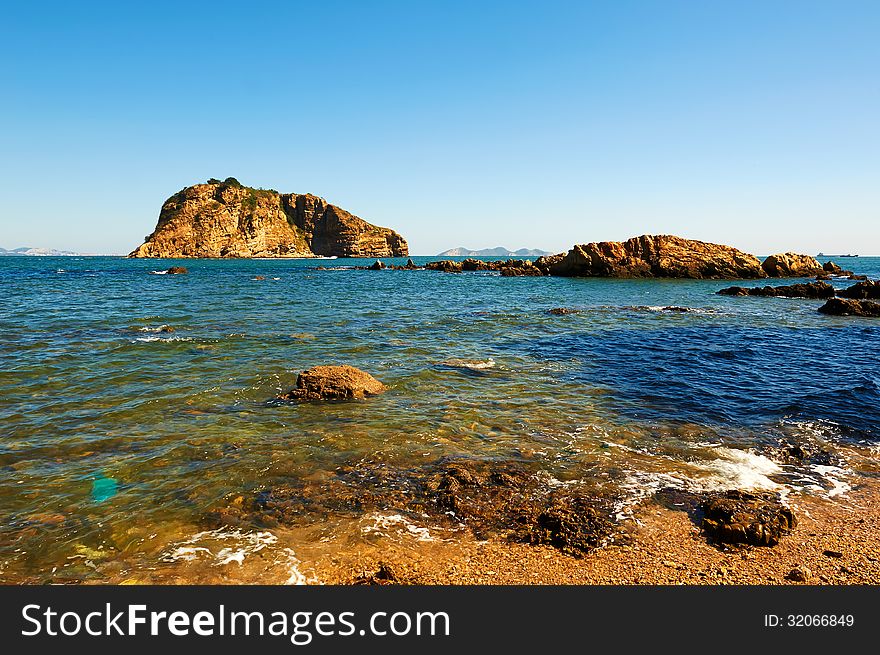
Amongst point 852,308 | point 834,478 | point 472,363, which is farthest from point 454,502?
point 852,308

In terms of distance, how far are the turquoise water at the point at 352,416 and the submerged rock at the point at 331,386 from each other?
0.57 metres

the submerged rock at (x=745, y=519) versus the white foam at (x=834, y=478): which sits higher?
the submerged rock at (x=745, y=519)

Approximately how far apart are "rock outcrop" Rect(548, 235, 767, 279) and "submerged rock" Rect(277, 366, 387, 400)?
70193mm

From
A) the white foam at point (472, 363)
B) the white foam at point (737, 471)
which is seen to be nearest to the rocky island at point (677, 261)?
the white foam at point (472, 363)

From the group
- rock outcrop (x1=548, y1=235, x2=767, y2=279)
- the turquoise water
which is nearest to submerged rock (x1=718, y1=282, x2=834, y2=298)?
rock outcrop (x1=548, y1=235, x2=767, y2=279)

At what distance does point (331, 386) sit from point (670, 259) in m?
75.4

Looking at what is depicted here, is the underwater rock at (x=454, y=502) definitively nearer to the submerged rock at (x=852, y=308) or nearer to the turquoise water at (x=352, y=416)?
the turquoise water at (x=352, y=416)

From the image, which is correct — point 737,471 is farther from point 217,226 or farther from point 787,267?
point 217,226

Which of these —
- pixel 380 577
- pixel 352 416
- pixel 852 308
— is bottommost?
pixel 380 577

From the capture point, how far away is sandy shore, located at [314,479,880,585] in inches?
226

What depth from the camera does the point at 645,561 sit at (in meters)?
6.04

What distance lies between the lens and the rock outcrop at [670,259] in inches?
2948

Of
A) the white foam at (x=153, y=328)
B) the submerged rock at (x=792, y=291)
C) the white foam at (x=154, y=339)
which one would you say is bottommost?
the white foam at (x=154, y=339)

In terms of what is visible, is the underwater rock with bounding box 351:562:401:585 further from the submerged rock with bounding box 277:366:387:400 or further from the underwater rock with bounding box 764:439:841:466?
the underwater rock with bounding box 764:439:841:466
